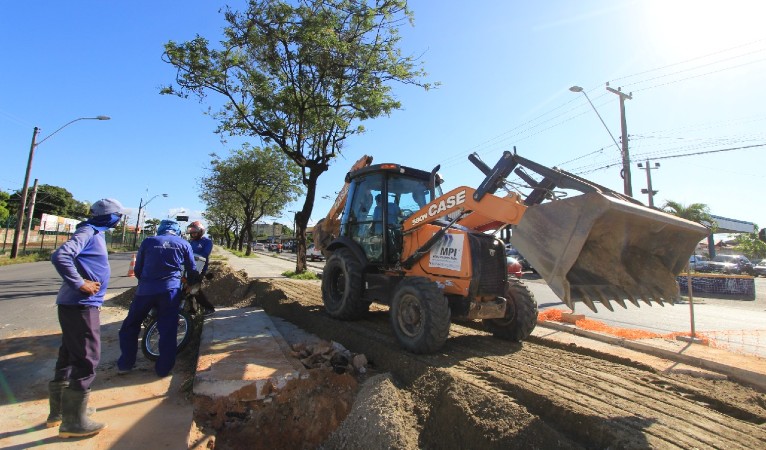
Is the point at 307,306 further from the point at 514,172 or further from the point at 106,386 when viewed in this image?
the point at 514,172

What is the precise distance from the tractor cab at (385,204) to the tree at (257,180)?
27.6 m

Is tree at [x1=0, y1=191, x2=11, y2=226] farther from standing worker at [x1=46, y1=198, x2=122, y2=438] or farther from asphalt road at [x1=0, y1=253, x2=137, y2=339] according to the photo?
standing worker at [x1=46, y1=198, x2=122, y2=438]

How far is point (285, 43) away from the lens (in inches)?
564

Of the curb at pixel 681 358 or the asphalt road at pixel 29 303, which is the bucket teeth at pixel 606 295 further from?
the asphalt road at pixel 29 303

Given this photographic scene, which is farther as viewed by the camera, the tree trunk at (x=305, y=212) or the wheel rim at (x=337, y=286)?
the tree trunk at (x=305, y=212)

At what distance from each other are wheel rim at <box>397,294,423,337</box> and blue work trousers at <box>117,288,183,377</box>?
106 inches

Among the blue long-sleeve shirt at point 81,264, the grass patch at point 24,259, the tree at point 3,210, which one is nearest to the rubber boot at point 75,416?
the blue long-sleeve shirt at point 81,264

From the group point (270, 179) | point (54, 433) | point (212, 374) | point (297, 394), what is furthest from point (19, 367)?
point (270, 179)

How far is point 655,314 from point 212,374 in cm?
1082

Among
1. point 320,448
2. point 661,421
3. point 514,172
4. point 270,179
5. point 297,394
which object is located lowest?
point 320,448

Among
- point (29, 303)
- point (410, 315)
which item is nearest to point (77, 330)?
point (410, 315)

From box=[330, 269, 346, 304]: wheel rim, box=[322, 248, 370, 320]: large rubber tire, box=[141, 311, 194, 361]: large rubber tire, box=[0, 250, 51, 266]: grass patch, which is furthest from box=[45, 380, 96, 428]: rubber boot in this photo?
box=[0, 250, 51, 266]: grass patch

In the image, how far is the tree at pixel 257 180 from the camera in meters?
35.5

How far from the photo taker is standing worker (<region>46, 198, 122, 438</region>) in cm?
333
